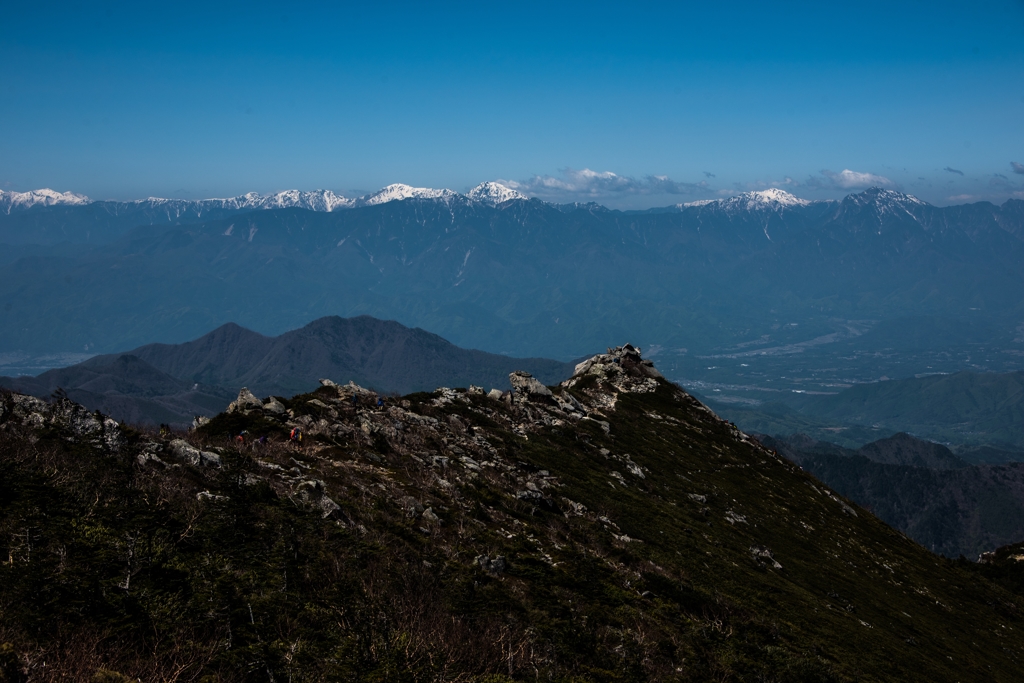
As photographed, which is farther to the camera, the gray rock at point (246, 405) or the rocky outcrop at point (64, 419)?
the gray rock at point (246, 405)

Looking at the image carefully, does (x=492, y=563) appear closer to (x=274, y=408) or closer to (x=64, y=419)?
(x=64, y=419)

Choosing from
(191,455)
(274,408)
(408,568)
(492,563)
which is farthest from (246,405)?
(492,563)

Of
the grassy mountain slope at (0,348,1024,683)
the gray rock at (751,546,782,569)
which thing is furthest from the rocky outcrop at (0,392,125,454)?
the gray rock at (751,546,782,569)

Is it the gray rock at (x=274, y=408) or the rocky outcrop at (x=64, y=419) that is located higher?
the rocky outcrop at (x=64, y=419)

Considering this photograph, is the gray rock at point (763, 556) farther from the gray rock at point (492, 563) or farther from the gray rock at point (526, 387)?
the gray rock at point (526, 387)

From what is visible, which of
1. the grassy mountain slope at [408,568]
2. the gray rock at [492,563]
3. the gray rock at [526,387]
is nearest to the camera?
the grassy mountain slope at [408,568]

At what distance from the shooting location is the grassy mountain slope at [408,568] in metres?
14.8

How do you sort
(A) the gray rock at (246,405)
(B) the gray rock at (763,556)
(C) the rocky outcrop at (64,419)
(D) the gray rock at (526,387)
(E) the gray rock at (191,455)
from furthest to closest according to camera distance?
(D) the gray rock at (526,387)
(B) the gray rock at (763,556)
(A) the gray rock at (246,405)
(E) the gray rock at (191,455)
(C) the rocky outcrop at (64,419)

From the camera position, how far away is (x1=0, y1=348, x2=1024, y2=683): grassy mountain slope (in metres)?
14.8

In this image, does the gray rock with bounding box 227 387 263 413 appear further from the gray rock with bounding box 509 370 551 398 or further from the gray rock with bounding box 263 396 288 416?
the gray rock with bounding box 509 370 551 398

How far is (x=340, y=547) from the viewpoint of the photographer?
20.1 meters

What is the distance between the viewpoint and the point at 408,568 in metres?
20.3

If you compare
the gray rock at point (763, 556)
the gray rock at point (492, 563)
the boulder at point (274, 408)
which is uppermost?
the boulder at point (274, 408)

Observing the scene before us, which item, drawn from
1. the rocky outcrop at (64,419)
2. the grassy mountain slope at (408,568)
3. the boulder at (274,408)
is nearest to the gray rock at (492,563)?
the grassy mountain slope at (408,568)
